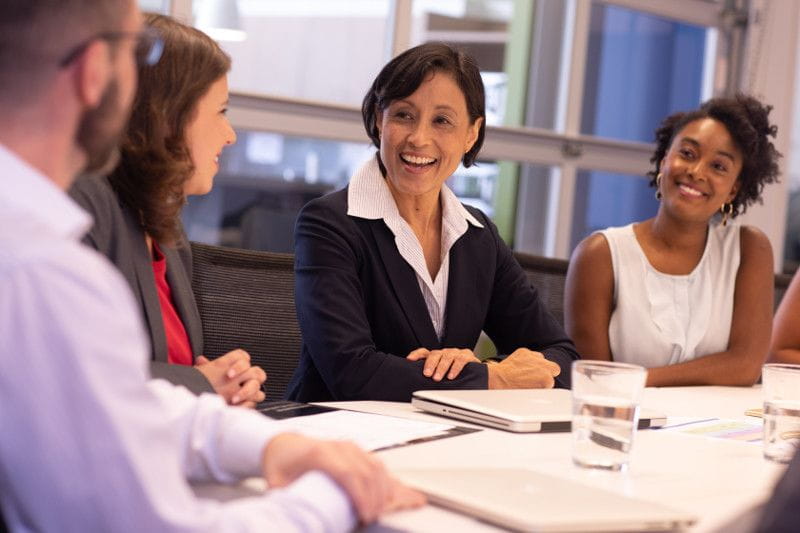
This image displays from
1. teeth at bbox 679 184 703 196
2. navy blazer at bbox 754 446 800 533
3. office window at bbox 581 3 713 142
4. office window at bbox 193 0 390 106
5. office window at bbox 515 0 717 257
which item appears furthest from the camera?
office window at bbox 581 3 713 142

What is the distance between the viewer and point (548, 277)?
304 centimetres

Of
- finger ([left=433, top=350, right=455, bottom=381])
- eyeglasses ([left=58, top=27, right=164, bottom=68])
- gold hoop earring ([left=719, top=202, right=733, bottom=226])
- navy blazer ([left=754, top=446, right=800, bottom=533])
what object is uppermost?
eyeglasses ([left=58, top=27, right=164, bottom=68])

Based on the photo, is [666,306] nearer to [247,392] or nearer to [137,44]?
[247,392]

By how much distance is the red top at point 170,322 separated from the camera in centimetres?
200

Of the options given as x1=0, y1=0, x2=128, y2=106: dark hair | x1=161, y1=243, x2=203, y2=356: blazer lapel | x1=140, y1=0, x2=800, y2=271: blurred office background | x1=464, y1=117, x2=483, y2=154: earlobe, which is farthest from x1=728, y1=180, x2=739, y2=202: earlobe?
x1=0, y1=0, x2=128, y2=106: dark hair

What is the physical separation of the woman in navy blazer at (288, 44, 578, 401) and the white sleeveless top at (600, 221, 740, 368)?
0.47 m

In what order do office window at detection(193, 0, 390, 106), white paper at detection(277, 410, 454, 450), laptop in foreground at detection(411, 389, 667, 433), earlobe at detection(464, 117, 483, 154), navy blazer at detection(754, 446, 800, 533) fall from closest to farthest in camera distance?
navy blazer at detection(754, 446, 800, 533) < white paper at detection(277, 410, 454, 450) < laptop in foreground at detection(411, 389, 667, 433) < earlobe at detection(464, 117, 483, 154) < office window at detection(193, 0, 390, 106)

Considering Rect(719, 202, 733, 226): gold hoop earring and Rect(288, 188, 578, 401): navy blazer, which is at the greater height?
Rect(719, 202, 733, 226): gold hoop earring

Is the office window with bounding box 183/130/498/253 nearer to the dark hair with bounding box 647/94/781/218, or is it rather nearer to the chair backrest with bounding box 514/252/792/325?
the dark hair with bounding box 647/94/781/218

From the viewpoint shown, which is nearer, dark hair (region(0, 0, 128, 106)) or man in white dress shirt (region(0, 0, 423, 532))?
man in white dress shirt (region(0, 0, 423, 532))

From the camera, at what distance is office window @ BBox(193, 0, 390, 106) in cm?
437

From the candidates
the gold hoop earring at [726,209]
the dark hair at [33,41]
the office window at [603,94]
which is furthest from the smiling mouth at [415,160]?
the office window at [603,94]

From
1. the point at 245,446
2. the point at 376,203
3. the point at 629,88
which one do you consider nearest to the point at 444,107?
the point at 376,203

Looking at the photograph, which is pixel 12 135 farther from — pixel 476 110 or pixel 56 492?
pixel 476 110
